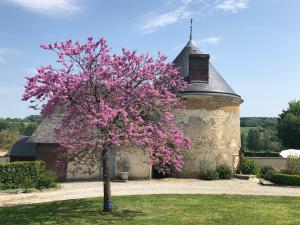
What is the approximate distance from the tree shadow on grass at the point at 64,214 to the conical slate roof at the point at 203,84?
41.1ft

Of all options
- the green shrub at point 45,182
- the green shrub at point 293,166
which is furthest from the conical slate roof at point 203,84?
the green shrub at point 45,182

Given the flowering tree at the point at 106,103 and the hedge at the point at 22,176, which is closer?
the flowering tree at the point at 106,103

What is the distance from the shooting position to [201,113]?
26094mm

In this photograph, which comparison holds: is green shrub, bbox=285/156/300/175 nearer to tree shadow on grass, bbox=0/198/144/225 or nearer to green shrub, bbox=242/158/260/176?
green shrub, bbox=242/158/260/176

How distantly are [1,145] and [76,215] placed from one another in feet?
165

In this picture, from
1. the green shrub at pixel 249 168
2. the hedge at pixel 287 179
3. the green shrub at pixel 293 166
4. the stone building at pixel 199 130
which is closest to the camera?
the hedge at pixel 287 179

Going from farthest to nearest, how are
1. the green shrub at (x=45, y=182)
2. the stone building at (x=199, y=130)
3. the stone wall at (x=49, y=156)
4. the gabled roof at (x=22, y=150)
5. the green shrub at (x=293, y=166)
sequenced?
1. the gabled roof at (x=22, y=150)
2. the stone building at (x=199, y=130)
3. the stone wall at (x=49, y=156)
4. the green shrub at (x=293, y=166)
5. the green shrub at (x=45, y=182)

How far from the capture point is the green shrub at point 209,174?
25422 millimetres

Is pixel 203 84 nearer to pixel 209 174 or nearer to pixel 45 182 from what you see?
pixel 209 174

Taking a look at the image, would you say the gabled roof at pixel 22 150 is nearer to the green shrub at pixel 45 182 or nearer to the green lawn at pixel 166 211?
the green shrub at pixel 45 182

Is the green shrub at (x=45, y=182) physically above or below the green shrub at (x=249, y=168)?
below

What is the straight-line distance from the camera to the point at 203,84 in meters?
26.5

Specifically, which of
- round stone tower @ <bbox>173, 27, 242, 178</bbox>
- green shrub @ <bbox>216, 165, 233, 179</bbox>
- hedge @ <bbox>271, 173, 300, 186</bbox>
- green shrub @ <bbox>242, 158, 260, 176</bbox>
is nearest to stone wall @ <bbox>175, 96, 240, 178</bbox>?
round stone tower @ <bbox>173, 27, 242, 178</bbox>

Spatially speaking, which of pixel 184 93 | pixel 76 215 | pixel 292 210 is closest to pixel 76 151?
pixel 76 215
